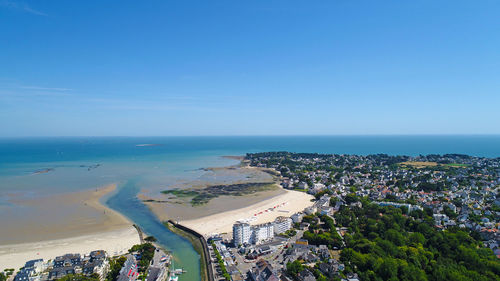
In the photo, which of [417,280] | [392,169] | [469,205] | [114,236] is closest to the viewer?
[417,280]

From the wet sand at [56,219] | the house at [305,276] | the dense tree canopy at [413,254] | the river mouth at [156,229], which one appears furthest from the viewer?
the wet sand at [56,219]

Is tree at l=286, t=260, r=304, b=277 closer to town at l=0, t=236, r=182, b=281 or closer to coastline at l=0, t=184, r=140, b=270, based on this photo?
town at l=0, t=236, r=182, b=281

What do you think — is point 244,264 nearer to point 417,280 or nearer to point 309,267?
point 309,267

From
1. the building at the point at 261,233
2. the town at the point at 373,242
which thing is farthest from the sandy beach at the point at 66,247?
the building at the point at 261,233

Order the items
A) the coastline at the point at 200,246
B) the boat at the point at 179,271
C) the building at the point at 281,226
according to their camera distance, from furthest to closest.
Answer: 1. the building at the point at 281,226
2. the boat at the point at 179,271
3. the coastline at the point at 200,246

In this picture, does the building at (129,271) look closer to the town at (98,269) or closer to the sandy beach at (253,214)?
the town at (98,269)

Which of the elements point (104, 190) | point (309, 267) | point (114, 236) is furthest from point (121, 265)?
point (104, 190)

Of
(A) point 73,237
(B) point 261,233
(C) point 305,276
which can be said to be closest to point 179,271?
(B) point 261,233
